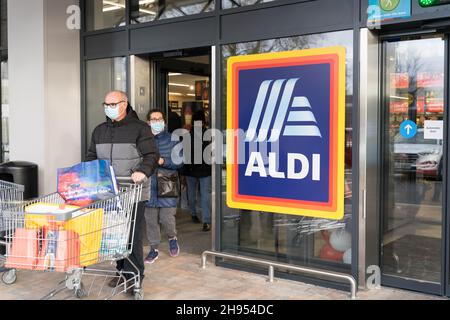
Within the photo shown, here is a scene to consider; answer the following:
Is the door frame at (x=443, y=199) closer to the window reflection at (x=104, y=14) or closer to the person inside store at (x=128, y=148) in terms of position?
the person inside store at (x=128, y=148)

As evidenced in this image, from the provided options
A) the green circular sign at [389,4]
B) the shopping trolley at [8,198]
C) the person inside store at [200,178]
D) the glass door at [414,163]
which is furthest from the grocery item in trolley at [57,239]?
the person inside store at [200,178]

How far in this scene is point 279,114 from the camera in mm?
5176

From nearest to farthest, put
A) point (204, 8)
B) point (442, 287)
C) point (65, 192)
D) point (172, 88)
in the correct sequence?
point (65, 192) < point (442, 287) < point (204, 8) < point (172, 88)

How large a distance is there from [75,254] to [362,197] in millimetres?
2467

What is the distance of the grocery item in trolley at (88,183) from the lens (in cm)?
416

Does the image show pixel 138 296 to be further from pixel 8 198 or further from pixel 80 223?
pixel 8 198

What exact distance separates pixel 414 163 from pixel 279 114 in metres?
1.31

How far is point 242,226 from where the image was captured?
564 centimetres

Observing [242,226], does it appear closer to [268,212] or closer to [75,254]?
[268,212]

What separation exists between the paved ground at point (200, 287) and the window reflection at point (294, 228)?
0.90ft

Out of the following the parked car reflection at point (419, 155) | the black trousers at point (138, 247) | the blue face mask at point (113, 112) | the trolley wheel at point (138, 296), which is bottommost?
the trolley wheel at point (138, 296)

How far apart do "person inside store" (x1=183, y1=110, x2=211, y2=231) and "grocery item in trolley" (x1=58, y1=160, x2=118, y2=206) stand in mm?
3355

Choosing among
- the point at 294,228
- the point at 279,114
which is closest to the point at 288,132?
the point at 279,114
